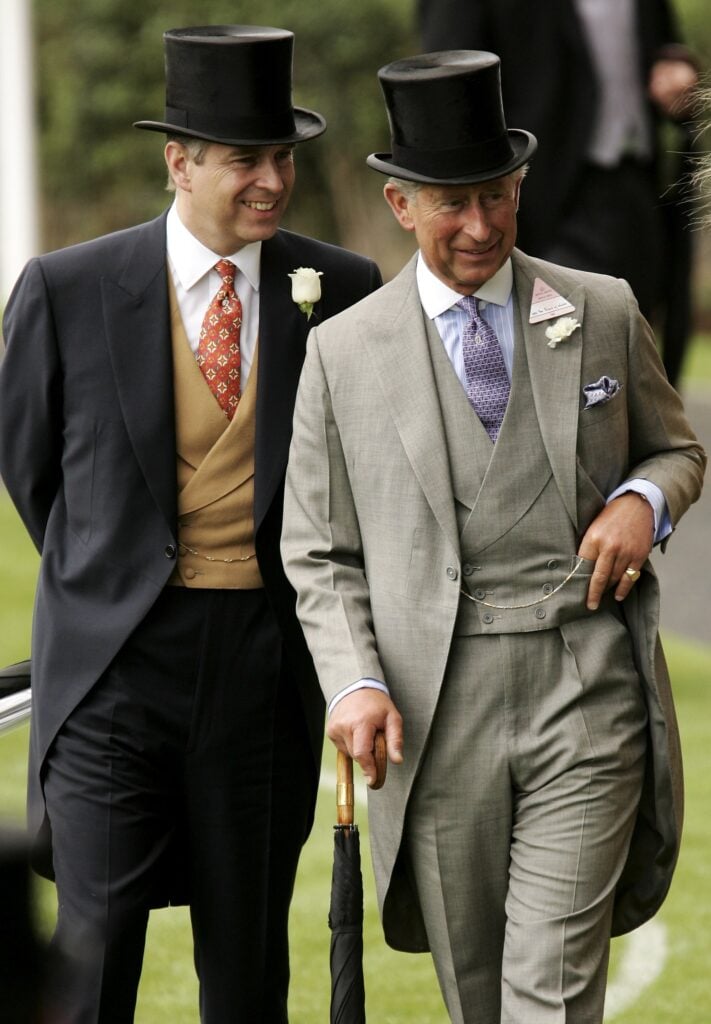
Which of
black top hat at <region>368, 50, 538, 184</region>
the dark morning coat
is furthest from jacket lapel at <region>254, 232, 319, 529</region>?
black top hat at <region>368, 50, 538, 184</region>

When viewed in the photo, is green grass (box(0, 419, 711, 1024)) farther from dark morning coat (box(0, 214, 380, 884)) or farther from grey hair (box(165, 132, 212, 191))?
grey hair (box(165, 132, 212, 191))

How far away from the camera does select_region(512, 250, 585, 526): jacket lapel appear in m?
3.65

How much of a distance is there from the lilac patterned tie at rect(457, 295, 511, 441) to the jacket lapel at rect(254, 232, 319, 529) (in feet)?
1.43

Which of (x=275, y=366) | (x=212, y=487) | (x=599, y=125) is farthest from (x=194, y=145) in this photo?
(x=599, y=125)

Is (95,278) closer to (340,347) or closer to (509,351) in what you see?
(340,347)

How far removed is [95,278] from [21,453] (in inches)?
15.0

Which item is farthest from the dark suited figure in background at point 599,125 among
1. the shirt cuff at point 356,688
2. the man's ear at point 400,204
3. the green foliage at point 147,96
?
the green foliage at point 147,96

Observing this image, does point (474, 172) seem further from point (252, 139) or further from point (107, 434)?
point (107, 434)

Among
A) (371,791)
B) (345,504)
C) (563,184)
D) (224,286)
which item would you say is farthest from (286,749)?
(563,184)

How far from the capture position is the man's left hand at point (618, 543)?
3.63 m

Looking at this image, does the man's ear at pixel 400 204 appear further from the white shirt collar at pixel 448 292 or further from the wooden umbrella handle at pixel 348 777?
the wooden umbrella handle at pixel 348 777

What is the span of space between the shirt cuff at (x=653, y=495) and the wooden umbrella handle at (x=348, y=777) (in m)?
0.63

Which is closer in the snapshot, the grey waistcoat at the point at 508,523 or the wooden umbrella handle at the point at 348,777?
the wooden umbrella handle at the point at 348,777

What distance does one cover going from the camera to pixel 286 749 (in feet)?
13.5
